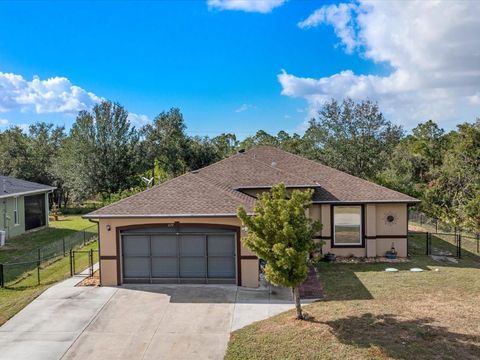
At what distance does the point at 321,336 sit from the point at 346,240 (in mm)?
8894

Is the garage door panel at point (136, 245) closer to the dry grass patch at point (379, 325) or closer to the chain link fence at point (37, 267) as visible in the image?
the chain link fence at point (37, 267)

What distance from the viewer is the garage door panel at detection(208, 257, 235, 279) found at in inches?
538

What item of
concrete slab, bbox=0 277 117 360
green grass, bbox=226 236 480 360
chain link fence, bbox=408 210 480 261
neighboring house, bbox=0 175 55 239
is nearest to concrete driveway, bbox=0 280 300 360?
concrete slab, bbox=0 277 117 360

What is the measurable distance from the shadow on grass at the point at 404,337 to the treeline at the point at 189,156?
20969mm

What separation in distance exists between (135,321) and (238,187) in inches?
319

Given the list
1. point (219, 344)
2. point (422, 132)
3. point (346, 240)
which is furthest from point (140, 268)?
point (422, 132)

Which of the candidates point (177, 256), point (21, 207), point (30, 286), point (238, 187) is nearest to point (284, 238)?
point (177, 256)

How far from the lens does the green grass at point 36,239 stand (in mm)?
19456

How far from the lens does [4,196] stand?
76.4 feet

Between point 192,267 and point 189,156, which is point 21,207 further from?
point 189,156

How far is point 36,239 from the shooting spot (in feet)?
77.2

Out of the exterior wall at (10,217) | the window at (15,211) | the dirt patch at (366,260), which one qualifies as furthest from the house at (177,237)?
the window at (15,211)

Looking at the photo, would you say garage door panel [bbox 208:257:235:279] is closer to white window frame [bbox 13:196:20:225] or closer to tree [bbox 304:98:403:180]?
white window frame [bbox 13:196:20:225]

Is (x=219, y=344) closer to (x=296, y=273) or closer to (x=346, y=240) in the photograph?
(x=296, y=273)
